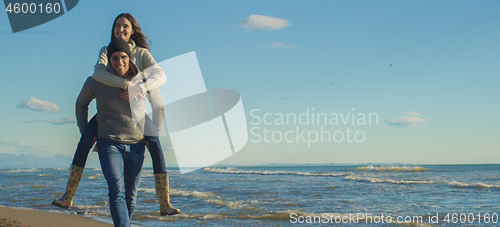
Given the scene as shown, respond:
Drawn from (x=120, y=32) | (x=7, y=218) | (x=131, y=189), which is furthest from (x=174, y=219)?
(x=120, y=32)

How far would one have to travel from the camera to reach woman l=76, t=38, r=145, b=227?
2209 mm

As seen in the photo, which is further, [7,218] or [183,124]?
[7,218]

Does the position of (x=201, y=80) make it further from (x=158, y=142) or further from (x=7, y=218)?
(x=7, y=218)

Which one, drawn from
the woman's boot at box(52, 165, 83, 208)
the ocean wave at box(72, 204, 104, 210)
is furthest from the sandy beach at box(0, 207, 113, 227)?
the woman's boot at box(52, 165, 83, 208)

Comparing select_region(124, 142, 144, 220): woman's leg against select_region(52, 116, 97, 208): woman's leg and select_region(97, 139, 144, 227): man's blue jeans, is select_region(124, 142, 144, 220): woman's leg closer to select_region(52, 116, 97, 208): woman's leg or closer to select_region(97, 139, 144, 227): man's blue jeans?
select_region(97, 139, 144, 227): man's blue jeans

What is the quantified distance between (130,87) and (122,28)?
1.66ft

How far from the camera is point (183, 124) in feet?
11.4

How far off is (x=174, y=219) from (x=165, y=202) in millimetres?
4967

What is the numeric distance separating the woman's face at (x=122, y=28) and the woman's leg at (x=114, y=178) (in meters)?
0.78

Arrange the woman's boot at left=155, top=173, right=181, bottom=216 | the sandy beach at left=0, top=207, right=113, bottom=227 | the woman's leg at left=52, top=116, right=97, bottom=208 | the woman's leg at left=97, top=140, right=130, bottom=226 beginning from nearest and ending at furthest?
the woman's leg at left=97, top=140, right=130, bottom=226
the woman's leg at left=52, top=116, right=97, bottom=208
the woman's boot at left=155, top=173, right=181, bottom=216
the sandy beach at left=0, top=207, right=113, bottom=227

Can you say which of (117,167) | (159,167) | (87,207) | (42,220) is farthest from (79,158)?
(87,207)

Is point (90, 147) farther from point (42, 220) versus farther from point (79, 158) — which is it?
point (42, 220)

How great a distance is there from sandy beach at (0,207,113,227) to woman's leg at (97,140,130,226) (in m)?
4.48

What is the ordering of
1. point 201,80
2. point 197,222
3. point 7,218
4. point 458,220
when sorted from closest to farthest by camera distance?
point 201,80, point 7,218, point 197,222, point 458,220
